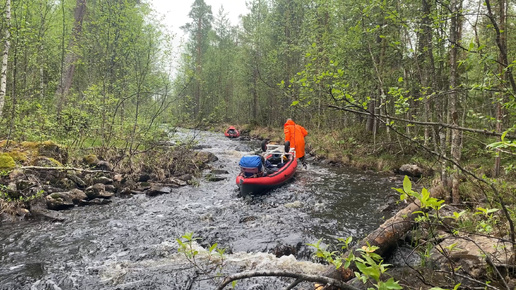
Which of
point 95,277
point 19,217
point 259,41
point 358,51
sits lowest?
point 95,277

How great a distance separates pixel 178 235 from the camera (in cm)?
586

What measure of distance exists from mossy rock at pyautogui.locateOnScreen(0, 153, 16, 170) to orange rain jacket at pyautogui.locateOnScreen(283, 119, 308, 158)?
8.88 meters

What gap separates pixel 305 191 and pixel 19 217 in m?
7.63

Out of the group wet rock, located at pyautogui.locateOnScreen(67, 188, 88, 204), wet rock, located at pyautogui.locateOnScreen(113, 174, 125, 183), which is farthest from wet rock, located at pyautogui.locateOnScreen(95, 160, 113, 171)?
wet rock, located at pyautogui.locateOnScreen(67, 188, 88, 204)

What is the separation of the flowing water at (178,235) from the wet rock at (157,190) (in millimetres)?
316

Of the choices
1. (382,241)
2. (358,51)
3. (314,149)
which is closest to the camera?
(382,241)

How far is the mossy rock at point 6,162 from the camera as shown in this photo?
22.2 ft

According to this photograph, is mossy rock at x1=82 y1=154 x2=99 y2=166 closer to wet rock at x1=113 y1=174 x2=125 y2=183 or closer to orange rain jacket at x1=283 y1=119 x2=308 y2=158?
wet rock at x1=113 y1=174 x2=125 y2=183

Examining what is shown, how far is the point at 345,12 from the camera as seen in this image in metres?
13.5

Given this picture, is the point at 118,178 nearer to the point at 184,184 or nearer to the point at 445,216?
the point at 184,184

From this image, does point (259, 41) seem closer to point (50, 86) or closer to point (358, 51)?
point (358, 51)

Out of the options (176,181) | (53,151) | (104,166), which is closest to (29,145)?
(53,151)

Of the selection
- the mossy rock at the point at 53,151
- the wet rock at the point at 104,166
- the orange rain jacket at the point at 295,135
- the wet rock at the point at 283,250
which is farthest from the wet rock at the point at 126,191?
the orange rain jacket at the point at 295,135

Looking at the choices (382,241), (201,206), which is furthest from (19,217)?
(382,241)
